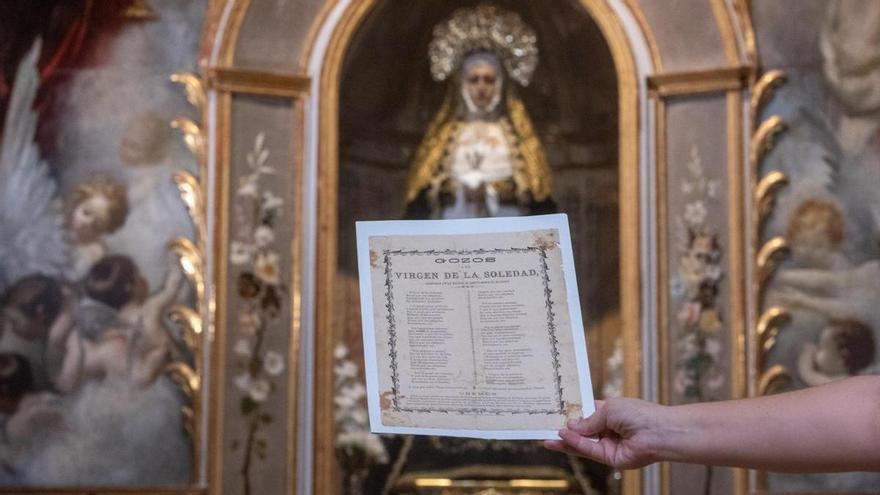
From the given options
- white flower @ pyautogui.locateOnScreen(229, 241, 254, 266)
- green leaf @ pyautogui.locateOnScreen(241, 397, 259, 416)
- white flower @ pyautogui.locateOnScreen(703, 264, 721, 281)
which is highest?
white flower @ pyautogui.locateOnScreen(229, 241, 254, 266)

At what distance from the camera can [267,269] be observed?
5.05 meters

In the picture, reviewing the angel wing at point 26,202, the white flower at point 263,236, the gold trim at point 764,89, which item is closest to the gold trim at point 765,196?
the gold trim at point 764,89

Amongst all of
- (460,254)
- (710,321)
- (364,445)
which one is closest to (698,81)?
(710,321)

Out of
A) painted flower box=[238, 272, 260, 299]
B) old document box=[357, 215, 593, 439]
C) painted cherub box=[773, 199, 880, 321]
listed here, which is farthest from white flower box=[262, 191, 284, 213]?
old document box=[357, 215, 593, 439]

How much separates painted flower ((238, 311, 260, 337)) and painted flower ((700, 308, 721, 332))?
169cm

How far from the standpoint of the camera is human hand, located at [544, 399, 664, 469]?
1851mm

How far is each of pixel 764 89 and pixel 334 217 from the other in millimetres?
1719

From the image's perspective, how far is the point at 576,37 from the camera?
5332 mm

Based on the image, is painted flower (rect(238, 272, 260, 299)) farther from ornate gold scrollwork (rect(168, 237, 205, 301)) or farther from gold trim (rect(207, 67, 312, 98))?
gold trim (rect(207, 67, 312, 98))

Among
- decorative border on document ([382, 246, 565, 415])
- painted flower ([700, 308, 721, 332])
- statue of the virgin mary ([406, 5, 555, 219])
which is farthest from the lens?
statue of the virgin mary ([406, 5, 555, 219])

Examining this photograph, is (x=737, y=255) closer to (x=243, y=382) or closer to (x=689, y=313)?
(x=689, y=313)

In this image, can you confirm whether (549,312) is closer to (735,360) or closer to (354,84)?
(735,360)

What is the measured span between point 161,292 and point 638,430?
3.50m

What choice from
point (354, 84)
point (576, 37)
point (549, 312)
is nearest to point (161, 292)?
point (354, 84)
